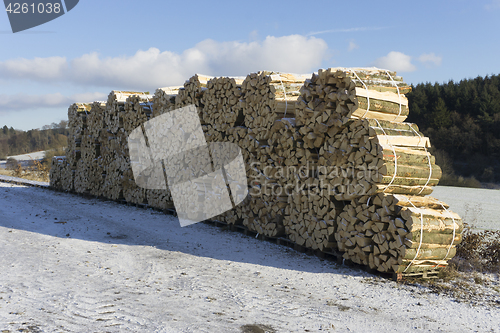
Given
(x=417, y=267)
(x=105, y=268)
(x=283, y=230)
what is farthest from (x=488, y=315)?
(x=105, y=268)

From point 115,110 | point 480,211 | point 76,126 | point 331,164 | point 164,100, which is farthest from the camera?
point 76,126

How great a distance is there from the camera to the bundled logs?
17.9 feet

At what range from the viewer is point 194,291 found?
487 centimetres

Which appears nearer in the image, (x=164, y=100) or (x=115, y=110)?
(x=164, y=100)

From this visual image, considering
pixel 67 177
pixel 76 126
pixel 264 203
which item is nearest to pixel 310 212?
pixel 264 203

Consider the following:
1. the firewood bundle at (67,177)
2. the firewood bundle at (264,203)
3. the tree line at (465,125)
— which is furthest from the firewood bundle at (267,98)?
the tree line at (465,125)

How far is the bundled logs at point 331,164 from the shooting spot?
5.44 m

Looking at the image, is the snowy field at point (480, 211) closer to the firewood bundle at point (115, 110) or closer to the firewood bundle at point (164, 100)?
the firewood bundle at point (164, 100)

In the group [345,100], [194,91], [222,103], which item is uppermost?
[194,91]

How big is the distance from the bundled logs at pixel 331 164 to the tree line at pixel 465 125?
23.2 metres

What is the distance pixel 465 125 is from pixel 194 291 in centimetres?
3071

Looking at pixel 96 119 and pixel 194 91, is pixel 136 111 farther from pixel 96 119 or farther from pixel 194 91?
pixel 96 119

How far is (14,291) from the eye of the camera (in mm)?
4645

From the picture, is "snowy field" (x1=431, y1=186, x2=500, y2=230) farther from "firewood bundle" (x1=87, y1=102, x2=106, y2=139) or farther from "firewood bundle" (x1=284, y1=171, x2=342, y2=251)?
"firewood bundle" (x1=87, y1=102, x2=106, y2=139)
